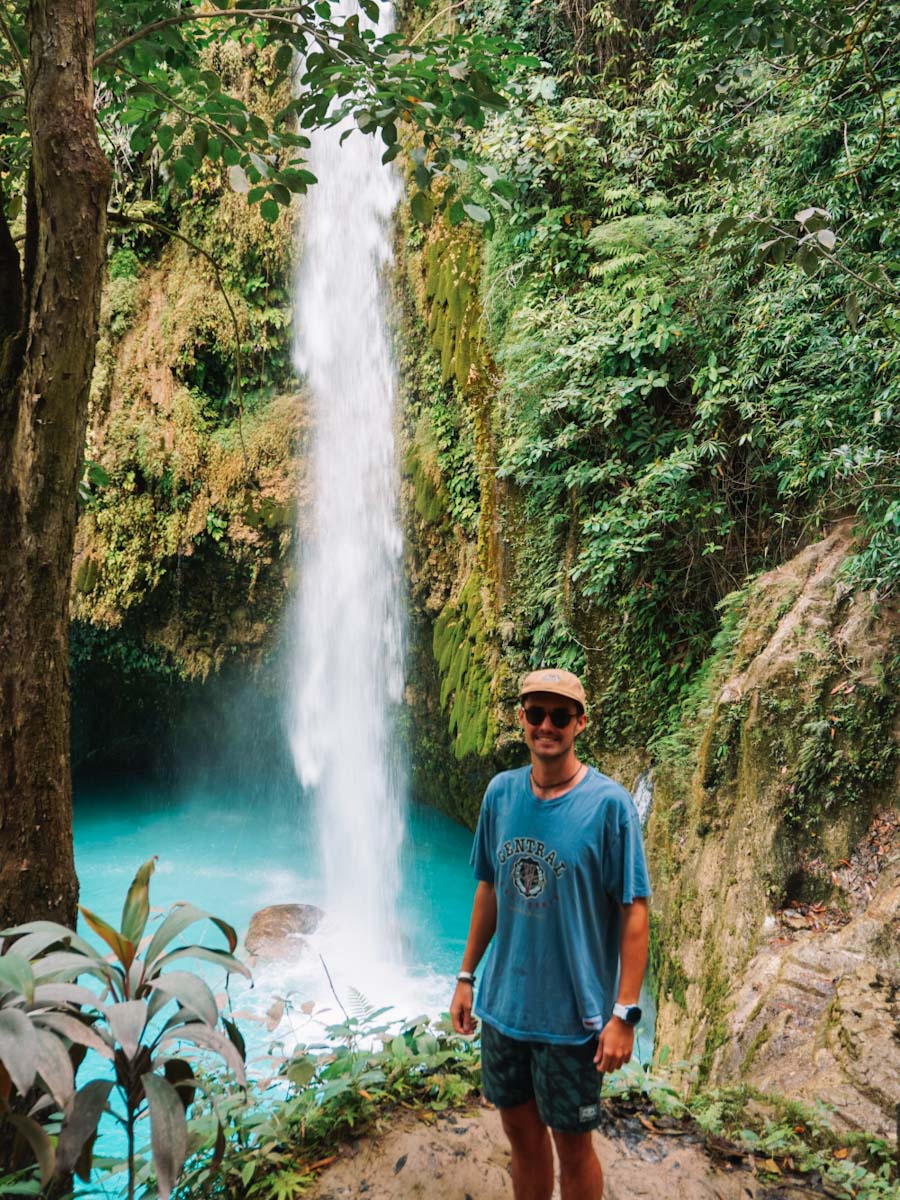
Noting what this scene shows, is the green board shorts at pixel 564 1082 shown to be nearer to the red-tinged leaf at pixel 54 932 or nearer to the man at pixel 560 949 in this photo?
the man at pixel 560 949

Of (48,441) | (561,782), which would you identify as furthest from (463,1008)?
(48,441)

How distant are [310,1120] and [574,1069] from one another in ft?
3.33

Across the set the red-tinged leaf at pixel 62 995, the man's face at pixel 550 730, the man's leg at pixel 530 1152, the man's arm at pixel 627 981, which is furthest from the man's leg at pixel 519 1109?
the red-tinged leaf at pixel 62 995

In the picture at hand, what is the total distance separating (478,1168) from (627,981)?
0.99 metres

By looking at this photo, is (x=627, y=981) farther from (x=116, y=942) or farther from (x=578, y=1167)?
(x=116, y=942)

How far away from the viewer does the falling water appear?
10.1 m

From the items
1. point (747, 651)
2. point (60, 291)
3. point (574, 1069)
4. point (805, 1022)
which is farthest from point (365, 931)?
point (60, 291)

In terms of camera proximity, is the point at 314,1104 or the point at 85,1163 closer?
the point at 85,1163

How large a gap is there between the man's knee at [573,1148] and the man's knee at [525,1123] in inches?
3.5

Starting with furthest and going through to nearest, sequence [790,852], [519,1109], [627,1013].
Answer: [790,852] < [519,1109] < [627,1013]

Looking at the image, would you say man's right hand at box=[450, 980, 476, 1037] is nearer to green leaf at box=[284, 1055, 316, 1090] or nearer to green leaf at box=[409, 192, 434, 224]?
green leaf at box=[284, 1055, 316, 1090]

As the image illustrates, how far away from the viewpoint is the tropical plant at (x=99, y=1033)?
1.50m

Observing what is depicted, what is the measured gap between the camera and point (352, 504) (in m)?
10.3

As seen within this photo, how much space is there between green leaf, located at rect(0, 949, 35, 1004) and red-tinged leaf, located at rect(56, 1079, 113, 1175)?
22cm
